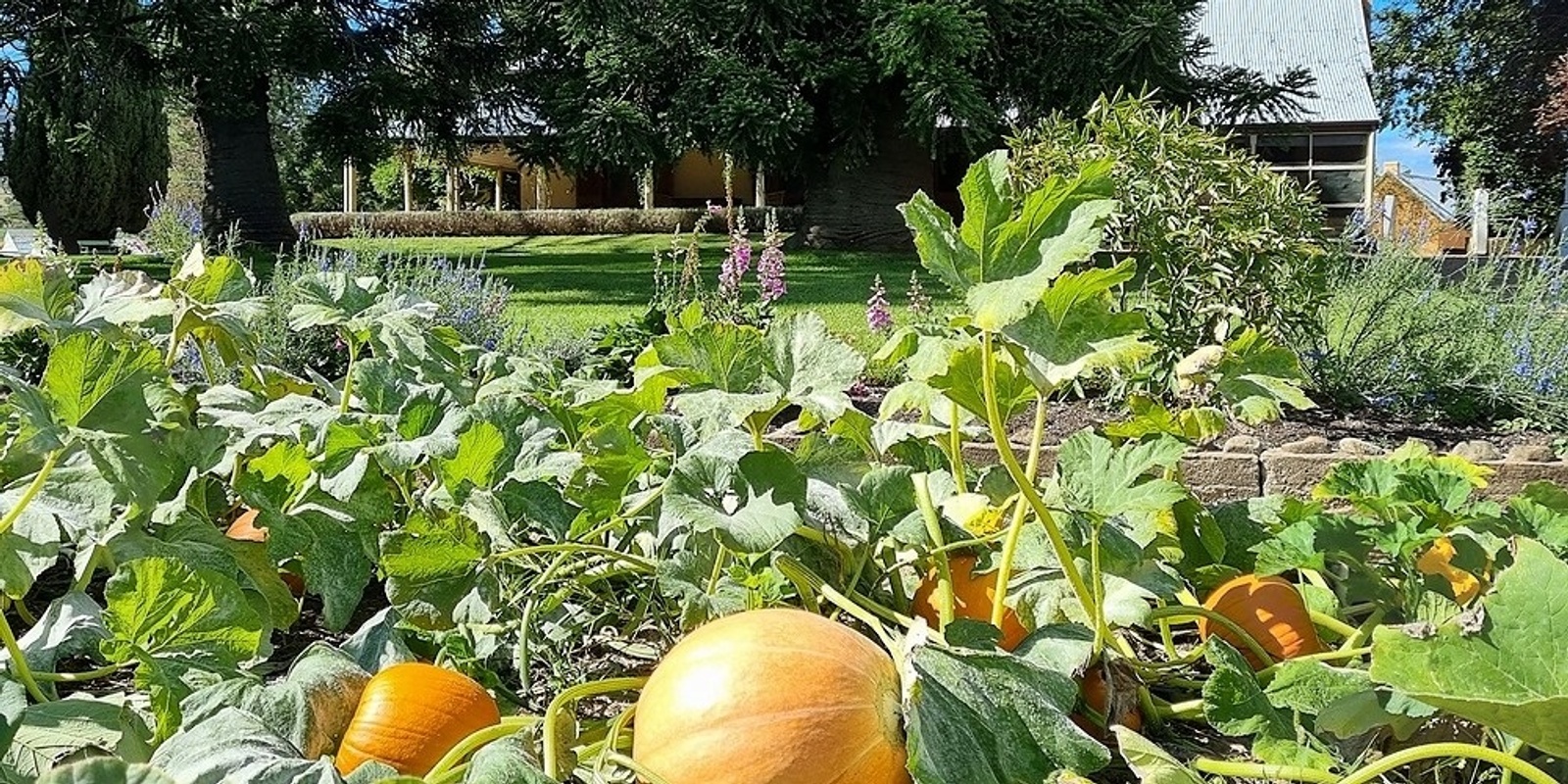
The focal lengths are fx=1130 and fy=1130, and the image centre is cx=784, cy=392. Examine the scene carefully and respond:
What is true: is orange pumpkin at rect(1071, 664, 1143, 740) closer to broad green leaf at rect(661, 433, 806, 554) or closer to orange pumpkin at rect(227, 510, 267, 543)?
broad green leaf at rect(661, 433, 806, 554)

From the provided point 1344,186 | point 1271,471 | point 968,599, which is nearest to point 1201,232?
point 1271,471

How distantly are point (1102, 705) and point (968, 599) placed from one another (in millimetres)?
182

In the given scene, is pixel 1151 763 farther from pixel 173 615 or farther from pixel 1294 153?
pixel 1294 153

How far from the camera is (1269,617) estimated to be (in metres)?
1.21

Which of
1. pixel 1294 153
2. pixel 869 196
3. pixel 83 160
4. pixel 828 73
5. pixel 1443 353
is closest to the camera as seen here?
pixel 1443 353

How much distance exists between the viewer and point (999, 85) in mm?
11773

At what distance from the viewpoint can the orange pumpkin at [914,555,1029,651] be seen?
3.67ft

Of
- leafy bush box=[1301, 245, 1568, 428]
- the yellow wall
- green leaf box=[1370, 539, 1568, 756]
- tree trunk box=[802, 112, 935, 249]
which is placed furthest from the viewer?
the yellow wall

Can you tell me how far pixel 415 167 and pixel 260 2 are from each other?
871 inches

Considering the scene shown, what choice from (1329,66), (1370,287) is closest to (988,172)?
(1370,287)

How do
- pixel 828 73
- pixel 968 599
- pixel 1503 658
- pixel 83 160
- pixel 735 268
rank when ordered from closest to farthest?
pixel 1503 658 < pixel 968 599 < pixel 735 268 < pixel 828 73 < pixel 83 160

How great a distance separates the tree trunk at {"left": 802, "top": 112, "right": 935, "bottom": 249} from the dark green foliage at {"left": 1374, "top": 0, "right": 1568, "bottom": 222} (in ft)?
44.4

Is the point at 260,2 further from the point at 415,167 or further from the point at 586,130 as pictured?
the point at 415,167

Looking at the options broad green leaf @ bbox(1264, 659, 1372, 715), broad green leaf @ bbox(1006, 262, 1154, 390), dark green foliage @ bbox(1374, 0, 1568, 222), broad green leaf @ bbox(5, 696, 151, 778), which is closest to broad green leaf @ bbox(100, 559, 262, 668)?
broad green leaf @ bbox(5, 696, 151, 778)
